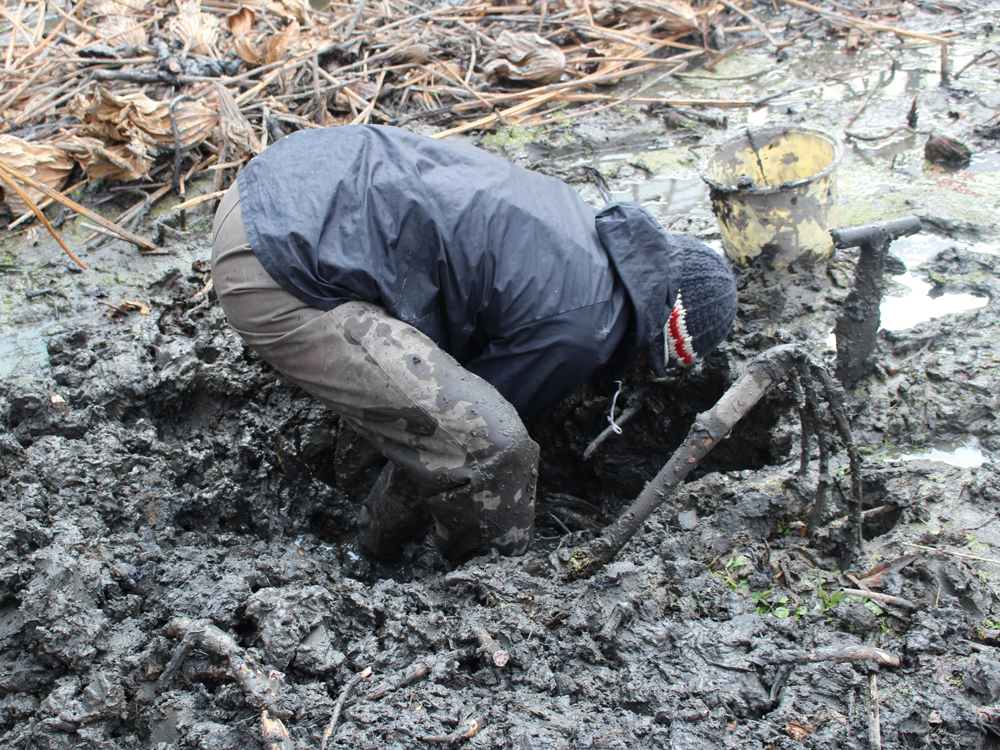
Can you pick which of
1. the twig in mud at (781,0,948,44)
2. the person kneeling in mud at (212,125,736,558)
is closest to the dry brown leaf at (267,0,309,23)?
Result: the twig in mud at (781,0,948,44)

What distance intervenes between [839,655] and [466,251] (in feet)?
4.82

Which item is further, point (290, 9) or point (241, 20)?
point (290, 9)

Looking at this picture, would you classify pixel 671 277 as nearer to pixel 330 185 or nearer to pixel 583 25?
pixel 330 185

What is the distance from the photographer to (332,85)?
5.04 metres

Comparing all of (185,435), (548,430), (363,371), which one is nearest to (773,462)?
(548,430)

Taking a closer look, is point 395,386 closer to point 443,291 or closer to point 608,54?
point 443,291

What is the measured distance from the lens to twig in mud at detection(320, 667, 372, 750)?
1676 millimetres

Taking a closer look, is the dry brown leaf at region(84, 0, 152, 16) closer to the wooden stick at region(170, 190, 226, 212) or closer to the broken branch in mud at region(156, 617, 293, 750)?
the wooden stick at region(170, 190, 226, 212)

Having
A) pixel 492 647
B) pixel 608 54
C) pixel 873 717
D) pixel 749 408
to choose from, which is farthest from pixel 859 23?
pixel 492 647

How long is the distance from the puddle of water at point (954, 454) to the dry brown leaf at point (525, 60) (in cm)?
403

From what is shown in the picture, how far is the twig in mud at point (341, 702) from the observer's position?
168 centimetres

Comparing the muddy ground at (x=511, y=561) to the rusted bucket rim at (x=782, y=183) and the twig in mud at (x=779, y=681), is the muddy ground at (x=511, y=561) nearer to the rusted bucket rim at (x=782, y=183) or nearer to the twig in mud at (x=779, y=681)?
the twig in mud at (x=779, y=681)

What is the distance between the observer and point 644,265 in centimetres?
224

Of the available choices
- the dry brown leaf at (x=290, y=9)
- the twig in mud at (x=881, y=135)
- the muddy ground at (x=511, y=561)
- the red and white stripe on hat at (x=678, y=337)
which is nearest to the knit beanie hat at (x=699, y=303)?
the red and white stripe on hat at (x=678, y=337)
